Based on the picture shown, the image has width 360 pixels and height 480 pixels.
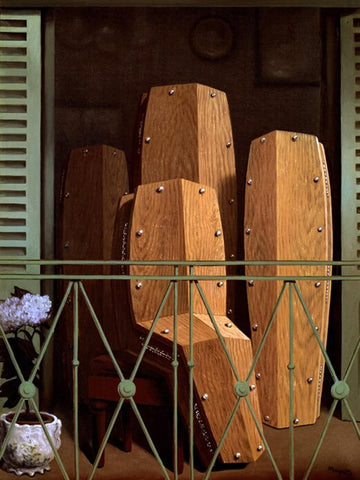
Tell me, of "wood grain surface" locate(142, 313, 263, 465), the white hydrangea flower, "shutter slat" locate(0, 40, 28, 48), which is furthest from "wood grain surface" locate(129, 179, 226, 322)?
"shutter slat" locate(0, 40, 28, 48)

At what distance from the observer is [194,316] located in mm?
3320

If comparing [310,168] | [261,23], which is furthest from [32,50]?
[310,168]

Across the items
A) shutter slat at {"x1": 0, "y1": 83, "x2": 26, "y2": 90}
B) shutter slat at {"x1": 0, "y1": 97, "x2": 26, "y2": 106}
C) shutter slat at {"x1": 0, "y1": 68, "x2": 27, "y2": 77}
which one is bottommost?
shutter slat at {"x1": 0, "y1": 97, "x2": 26, "y2": 106}

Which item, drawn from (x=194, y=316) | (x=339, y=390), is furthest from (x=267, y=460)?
(x=339, y=390)

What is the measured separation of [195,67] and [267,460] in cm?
226

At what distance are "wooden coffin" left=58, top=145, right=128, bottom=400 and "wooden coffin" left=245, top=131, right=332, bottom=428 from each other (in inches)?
30.6

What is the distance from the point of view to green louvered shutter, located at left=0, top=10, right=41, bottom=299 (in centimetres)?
391

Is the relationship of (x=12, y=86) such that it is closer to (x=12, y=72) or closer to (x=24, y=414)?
(x=12, y=72)

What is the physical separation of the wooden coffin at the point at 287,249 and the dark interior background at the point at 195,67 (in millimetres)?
396

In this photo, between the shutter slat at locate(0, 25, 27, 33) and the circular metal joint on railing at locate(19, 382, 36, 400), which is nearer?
the circular metal joint on railing at locate(19, 382, 36, 400)

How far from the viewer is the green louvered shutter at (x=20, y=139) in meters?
3.91

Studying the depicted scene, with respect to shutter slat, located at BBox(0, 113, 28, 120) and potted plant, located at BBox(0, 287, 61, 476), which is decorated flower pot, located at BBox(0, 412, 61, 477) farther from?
shutter slat, located at BBox(0, 113, 28, 120)

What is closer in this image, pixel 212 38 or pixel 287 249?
pixel 287 249

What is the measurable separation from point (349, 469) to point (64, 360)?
1.66 m
